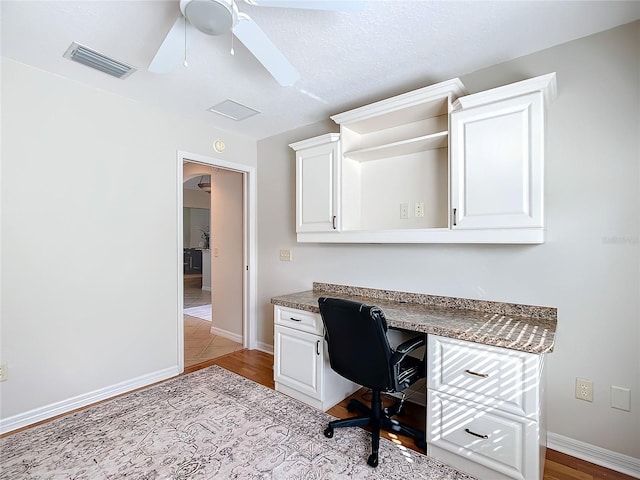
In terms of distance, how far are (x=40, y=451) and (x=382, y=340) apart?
7.09 feet

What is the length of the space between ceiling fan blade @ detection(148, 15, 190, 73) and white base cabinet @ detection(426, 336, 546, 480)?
2.05m

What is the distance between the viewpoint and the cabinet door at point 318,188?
Result: 2.69 m

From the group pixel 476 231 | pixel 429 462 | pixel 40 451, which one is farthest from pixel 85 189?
pixel 429 462

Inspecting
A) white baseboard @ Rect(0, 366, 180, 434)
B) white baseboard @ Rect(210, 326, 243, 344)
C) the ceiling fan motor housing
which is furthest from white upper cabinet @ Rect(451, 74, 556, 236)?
white baseboard @ Rect(210, 326, 243, 344)

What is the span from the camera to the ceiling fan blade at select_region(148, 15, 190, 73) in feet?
4.94

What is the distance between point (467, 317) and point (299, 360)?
4.16 ft

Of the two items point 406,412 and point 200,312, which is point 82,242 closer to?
point 406,412

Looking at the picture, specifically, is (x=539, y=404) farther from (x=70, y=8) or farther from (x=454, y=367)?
(x=70, y=8)

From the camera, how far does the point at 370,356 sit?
181 centimetres

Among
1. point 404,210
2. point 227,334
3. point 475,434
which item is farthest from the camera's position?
point 227,334

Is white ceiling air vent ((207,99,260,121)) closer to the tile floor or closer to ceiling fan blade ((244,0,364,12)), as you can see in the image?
ceiling fan blade ((244,0,364,12))

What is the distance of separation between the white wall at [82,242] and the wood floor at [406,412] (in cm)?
59

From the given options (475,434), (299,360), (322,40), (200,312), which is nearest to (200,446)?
(299,360)

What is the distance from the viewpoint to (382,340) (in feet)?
5.70
